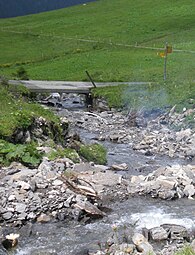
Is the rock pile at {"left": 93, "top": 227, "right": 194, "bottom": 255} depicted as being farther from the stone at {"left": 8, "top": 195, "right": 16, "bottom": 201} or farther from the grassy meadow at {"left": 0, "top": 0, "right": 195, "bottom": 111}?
the grassy meadow at {"left": 0, "top": 0, "right": 195, "bottom": 111}

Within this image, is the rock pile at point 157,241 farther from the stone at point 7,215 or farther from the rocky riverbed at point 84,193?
the stone at point 7,215

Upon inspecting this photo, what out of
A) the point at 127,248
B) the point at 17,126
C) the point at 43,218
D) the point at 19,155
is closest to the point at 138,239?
the point at 127,248

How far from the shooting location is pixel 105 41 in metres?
66.8

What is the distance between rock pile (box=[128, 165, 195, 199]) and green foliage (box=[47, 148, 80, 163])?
2.58 m

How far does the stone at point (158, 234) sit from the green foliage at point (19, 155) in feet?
19.3

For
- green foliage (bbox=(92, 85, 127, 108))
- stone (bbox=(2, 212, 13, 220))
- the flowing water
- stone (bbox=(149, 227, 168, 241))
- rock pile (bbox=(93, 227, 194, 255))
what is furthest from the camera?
green foliage (bbox=(92, 85, 127, 108))

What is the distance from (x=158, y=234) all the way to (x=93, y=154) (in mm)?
9017

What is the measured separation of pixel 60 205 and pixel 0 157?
3790 mm

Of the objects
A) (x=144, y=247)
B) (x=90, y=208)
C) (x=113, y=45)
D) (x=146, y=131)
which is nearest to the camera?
(x=144, y=247)

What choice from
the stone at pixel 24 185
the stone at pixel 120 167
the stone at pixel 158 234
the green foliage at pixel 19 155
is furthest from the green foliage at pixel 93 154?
the stone at pixel 158 234

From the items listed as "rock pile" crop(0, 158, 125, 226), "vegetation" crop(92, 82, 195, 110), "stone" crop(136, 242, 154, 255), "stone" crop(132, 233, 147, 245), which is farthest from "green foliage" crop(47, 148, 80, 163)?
"vegetation" crop(92, 82, 195, 110)

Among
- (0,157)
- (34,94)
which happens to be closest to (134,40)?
(34,94)

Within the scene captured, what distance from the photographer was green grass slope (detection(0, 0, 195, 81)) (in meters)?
46.8

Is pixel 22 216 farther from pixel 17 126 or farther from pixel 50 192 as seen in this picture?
pixel 17 126
